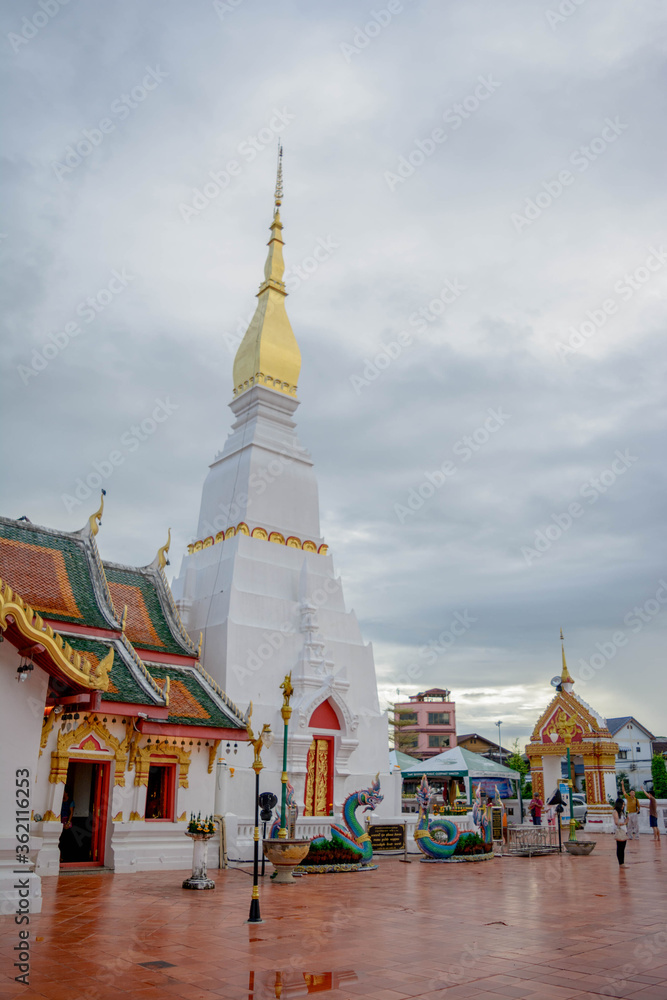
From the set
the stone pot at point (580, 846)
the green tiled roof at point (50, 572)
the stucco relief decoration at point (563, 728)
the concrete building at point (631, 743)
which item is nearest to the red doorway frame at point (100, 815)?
the green tiled roof at point (50, 572)

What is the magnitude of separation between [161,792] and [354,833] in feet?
14.6

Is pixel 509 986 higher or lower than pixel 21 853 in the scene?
lower

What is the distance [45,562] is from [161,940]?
11570 mm

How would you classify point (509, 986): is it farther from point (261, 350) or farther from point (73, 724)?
point (261, 350)

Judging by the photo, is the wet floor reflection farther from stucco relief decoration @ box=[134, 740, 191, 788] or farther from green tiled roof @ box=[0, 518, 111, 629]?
green tiled roof @ box=[0, 518, 111, 629]

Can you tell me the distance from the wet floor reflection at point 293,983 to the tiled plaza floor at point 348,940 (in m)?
0.02

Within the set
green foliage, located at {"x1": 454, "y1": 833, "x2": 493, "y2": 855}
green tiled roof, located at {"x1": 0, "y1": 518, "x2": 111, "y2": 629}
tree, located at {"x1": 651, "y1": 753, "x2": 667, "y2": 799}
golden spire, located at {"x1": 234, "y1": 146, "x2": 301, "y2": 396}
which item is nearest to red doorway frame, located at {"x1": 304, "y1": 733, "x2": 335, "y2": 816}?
green foliage, located at {"x1": 454, "y1": 833, "x2": 493, "y2": 855}

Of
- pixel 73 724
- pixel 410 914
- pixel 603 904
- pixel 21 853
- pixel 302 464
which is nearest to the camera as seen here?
pixel 21 853

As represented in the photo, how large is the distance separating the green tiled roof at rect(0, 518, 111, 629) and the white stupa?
4.78 m

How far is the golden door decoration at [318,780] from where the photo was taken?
2197cm

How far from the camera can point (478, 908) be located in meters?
11.5

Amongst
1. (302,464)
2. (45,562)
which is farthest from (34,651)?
(302,464)

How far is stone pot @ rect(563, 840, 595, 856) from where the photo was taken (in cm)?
2141

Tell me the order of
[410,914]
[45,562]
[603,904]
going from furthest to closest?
[45,562] < [603,904] < [410,914]
